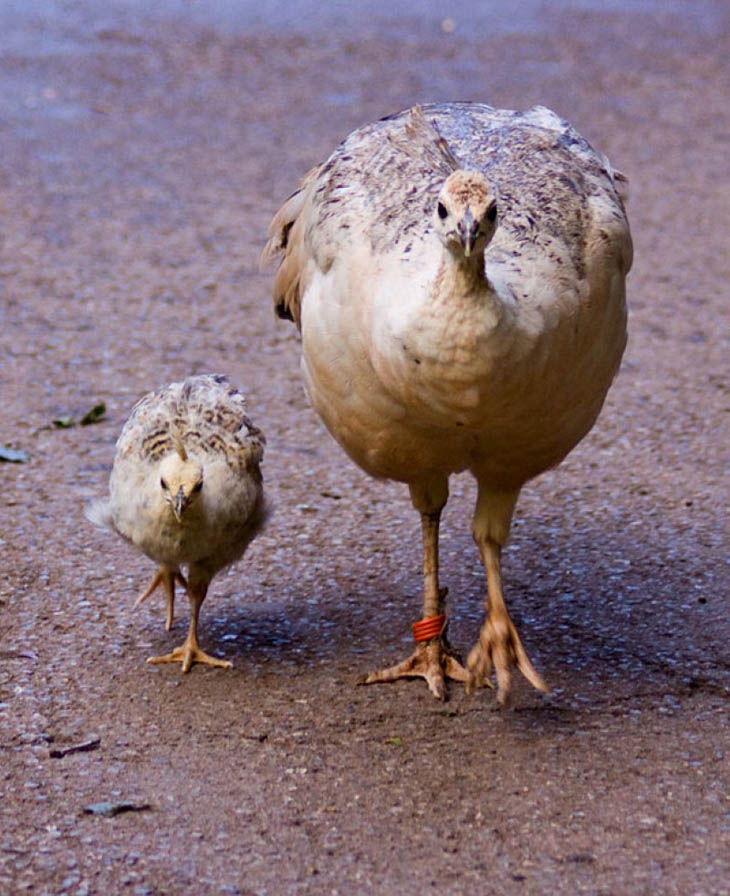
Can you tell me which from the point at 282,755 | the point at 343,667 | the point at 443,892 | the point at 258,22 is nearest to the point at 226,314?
the point at 343,667

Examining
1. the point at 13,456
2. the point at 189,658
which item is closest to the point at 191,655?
the point at 189,658

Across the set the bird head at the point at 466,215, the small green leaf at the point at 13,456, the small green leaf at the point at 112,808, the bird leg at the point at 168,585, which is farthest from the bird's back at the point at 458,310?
the small green leaf at the point at 13,456

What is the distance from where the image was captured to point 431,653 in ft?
14.1

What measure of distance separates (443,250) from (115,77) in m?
8.71

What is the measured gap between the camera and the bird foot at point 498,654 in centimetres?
402

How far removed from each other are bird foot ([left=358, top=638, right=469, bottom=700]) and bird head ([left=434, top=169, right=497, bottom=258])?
56.8 inches

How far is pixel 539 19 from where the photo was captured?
46.8 feet

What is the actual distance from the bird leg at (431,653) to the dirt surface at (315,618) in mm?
52

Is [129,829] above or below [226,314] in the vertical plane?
below

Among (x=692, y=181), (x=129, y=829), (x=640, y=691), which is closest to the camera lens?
(x=129, y=829)

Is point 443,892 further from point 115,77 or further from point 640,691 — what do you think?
point 115,77

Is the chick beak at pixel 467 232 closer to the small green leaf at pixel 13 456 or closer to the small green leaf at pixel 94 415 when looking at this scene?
the small green leaf at pixel 13 456

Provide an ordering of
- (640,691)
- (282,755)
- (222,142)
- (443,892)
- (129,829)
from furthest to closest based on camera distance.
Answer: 1. (222,142)
2. (640,691)
3. (282,755)
4. (129,829)
5. (443,892)

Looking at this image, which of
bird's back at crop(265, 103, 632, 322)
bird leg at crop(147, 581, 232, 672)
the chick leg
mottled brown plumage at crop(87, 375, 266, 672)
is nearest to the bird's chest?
bird's back at crop(265, 103, 632, 322)
